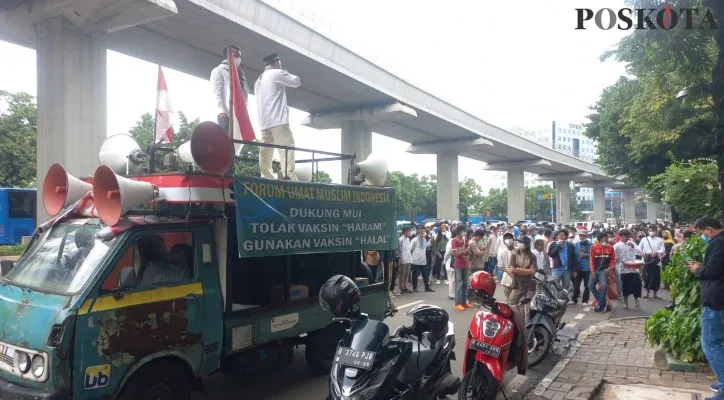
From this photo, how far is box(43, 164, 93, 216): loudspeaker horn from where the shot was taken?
4863mm

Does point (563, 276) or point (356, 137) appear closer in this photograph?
point (563, 276)

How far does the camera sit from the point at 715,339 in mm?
4926

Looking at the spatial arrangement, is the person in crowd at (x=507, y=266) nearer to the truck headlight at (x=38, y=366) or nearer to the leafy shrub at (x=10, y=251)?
the truck headlight at (x=38, y=366)

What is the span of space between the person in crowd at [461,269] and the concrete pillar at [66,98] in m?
9.92

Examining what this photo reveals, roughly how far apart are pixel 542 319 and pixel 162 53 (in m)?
15.9

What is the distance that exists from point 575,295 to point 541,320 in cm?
547

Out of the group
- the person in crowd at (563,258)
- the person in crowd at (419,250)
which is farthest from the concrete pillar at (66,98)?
the person in crowd at (563,258)

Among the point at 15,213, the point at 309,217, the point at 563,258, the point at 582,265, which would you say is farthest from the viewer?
the point at 15,213

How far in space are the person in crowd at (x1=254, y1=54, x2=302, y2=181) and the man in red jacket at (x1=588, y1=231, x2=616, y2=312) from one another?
22.6ft

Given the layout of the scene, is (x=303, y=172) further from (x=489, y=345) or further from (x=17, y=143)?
(x=17, y=143)

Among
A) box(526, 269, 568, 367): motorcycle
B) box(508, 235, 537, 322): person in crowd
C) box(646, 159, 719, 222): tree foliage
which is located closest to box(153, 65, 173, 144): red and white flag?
box(508, 235, 537, 322): person in crowd

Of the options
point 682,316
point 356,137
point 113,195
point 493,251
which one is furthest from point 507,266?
point 356,137

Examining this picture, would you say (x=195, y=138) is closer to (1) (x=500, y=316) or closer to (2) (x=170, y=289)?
(2) (x=170, y=289)

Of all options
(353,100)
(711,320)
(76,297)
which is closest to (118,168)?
(76,297)
